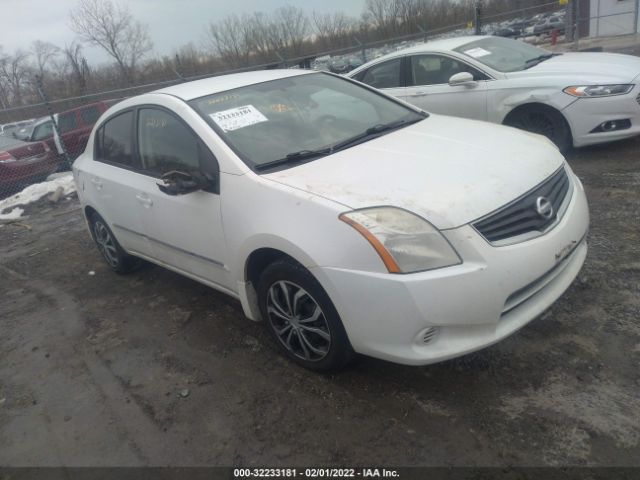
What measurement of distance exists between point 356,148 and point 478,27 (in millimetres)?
10548

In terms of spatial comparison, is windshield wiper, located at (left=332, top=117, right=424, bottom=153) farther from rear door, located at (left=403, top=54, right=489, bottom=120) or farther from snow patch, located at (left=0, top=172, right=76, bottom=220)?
snow patch, located at (left=0, top=172, right=76, bottom=220)

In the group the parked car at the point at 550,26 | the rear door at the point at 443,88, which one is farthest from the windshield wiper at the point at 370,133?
the parked car at the point at 550,26

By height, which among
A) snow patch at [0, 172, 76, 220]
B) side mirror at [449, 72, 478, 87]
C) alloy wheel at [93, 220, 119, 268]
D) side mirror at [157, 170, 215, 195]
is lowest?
snow patch at [0, 172, 76, 220]

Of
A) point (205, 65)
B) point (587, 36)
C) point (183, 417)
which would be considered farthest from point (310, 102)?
point (205, 65)

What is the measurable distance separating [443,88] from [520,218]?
4.31m

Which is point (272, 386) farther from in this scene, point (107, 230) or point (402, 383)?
point (107, 230)

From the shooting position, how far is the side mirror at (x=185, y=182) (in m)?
3.04

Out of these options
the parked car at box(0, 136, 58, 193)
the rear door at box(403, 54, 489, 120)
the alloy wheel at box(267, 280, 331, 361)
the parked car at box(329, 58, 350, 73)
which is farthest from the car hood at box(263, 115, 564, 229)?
the parked car at box(329, 58, 350, 73)

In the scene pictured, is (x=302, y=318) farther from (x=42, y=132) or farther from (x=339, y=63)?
(x=339, y=63)

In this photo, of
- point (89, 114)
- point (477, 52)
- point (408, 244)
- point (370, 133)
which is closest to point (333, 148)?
point (370, 133)

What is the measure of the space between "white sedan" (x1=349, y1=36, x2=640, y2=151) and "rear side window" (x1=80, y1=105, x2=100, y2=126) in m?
7.54

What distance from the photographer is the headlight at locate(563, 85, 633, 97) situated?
5242 millimetres

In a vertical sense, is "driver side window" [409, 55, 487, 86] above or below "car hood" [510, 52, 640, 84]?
above

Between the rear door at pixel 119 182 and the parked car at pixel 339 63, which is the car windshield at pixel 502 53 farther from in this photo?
the parked car at pixel 339 63
